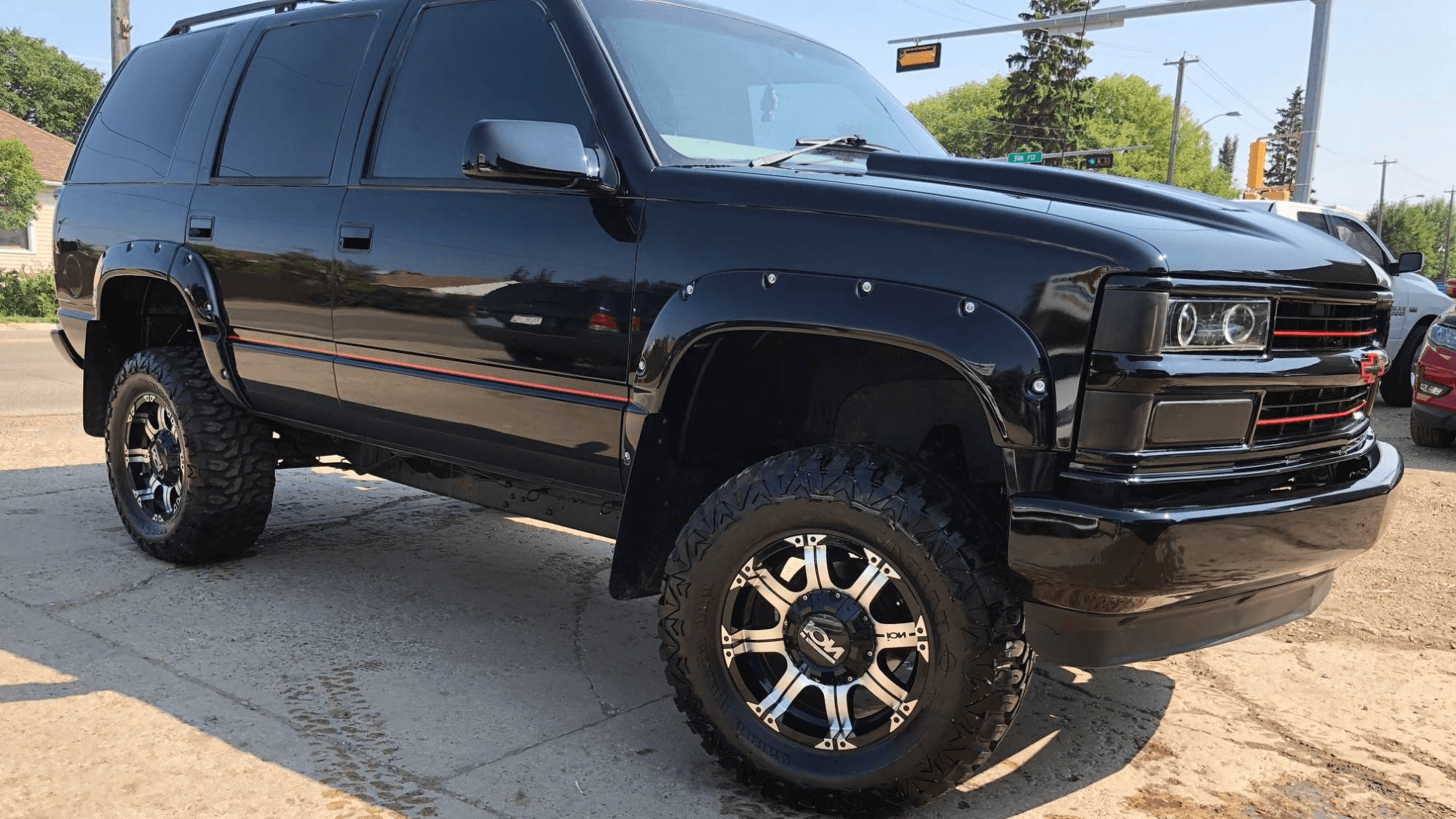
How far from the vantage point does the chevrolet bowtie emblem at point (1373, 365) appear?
2.92 m

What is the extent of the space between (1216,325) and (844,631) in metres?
1.05

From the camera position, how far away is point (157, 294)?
496 centimetres

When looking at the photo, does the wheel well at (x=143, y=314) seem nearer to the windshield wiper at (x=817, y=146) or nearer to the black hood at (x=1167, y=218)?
the windshield wiper at (x=817, y=146)

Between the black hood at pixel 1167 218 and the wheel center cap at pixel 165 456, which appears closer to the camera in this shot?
the black hood at pixel 1167 218

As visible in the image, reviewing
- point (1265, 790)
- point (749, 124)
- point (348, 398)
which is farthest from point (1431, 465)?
point (348, 398)

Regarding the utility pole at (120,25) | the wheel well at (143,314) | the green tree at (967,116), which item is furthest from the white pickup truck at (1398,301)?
the green tree at (967,116)

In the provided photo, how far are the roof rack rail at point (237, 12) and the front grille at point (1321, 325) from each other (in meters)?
3.34

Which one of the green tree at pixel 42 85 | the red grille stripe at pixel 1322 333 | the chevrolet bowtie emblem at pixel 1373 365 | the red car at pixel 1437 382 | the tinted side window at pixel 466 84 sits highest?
the green tree at pixel 42 85

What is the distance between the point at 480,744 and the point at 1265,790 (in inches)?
79.7

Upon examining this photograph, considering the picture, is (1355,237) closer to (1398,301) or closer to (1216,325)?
(1398,301)

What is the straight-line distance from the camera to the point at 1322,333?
9.04ft

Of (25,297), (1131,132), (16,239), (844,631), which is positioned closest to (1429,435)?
(844,631)

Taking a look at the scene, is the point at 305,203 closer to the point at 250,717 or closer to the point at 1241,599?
the point at 250,717

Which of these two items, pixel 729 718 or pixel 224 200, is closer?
pixel 729 718
